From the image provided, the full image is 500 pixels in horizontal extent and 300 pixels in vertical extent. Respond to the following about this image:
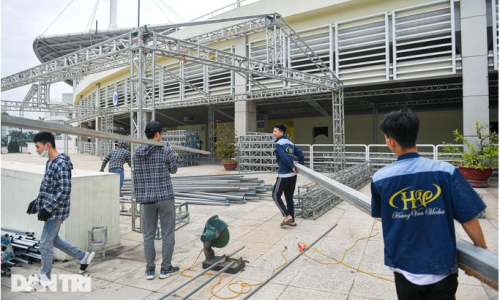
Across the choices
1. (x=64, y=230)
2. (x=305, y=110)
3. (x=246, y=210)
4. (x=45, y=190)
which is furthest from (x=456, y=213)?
(x=305, y=110)

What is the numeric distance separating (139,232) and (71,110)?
2094 cm

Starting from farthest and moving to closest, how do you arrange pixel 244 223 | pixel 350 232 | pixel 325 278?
pixel 244 223
pixel 350 232
pixel 325 278

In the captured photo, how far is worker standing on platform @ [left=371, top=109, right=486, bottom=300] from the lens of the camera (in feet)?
5.39

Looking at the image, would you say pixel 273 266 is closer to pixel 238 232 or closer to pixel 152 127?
pixel 238 232

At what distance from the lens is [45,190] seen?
3414 mm

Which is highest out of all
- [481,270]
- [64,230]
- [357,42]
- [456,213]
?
[357,42]

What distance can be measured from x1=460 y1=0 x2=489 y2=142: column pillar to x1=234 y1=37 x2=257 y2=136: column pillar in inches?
374

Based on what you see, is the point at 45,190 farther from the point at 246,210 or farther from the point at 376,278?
the point at 246,210

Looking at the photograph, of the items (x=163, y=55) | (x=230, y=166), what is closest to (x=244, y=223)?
(x=163, y=55)

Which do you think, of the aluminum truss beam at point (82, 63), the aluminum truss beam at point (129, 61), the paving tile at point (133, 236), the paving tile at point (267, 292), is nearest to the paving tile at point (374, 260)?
the paving tile at point (267, 292)

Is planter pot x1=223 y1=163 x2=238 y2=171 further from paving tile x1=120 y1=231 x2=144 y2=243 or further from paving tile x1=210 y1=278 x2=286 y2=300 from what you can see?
paving tile x1=210 y1=278 x2=286 y2=300

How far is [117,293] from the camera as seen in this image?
328 centimetres

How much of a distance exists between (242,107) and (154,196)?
1329 cm

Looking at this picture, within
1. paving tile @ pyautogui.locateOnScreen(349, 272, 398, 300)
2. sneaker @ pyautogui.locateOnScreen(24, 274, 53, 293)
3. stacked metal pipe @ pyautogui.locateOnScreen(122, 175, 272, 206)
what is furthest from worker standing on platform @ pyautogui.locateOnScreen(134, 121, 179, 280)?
stacked metal pipe @ pyautogui.locateOnScreen(122, 175, 272, 206)
